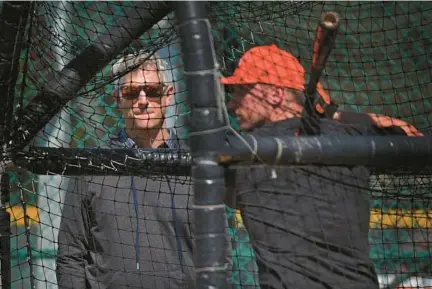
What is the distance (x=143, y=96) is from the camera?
350 centimetres

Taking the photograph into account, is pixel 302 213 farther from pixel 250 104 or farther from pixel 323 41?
pixel 323 41

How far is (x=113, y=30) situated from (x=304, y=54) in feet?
7.11

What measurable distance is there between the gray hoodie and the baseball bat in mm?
1089

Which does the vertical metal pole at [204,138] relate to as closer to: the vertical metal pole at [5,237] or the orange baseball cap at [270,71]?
the orange baseball cap at [270,71]

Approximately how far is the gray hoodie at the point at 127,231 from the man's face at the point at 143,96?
11 cm

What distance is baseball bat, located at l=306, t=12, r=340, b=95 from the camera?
2291 millimetres

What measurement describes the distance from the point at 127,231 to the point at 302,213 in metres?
1.15

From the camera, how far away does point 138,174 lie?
10.5 feet

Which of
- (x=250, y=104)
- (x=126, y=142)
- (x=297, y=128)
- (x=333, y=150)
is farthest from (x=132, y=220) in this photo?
(x=333, y=150)

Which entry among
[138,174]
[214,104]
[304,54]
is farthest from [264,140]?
[304,54]

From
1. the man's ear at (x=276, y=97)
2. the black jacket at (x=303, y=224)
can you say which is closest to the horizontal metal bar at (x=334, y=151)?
the black jacket at (x=303, y=224)

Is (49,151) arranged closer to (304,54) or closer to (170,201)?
(170,201)

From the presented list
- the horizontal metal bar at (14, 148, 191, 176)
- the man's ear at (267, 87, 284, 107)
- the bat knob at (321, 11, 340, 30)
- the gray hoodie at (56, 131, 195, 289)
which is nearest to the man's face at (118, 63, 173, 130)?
the gray hoodie at (56, 131, 195, 289)

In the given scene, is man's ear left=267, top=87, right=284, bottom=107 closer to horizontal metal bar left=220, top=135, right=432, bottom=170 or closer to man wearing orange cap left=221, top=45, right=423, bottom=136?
man wearing orange cap left=221, top=45, right=423, bottom=136
